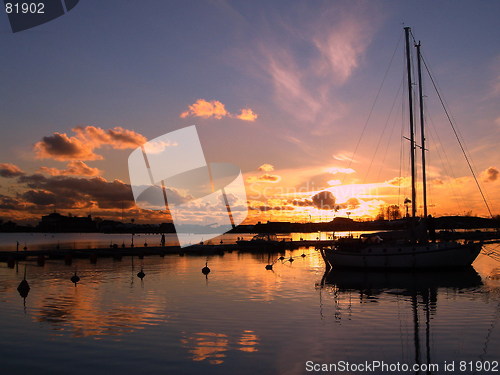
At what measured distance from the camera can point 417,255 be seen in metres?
48.4

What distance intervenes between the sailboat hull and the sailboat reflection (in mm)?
1044

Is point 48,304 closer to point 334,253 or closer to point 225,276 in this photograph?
point 225,276

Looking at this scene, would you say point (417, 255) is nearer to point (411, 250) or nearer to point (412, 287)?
point (411, 250)

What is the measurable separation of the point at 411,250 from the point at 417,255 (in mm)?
820

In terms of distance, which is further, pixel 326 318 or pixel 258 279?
pixel 258 279

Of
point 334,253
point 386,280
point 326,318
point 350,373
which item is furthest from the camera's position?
point 334,253

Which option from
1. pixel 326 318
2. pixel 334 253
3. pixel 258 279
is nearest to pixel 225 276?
pixel 258 279

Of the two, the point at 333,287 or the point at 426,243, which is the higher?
the point at 426,243

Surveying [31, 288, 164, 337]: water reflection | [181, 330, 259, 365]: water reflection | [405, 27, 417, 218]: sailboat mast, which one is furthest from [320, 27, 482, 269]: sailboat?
[181, 330, 259, 365]: water reflection

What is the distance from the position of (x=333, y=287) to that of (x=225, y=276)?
14.4m

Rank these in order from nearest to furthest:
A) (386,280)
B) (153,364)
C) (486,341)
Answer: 1. (153,364)
2. (486,341)
3. (386,280)

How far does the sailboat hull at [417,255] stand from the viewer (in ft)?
159

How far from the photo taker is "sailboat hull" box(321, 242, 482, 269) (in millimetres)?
48312

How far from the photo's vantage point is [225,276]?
5088 centimetres
